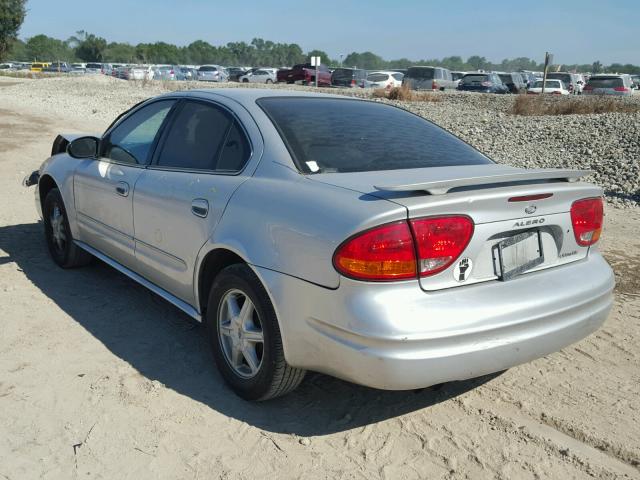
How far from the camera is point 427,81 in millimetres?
34438

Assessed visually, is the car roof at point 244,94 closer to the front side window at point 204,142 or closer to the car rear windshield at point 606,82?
the front side window at point 204,142

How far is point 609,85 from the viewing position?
30766mm

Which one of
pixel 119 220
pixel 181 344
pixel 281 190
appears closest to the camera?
pixel 281 190

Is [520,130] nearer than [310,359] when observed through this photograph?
No

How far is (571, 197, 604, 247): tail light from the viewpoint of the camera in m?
3.21

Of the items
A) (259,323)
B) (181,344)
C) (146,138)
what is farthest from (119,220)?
(259,323)

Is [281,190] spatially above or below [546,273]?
above

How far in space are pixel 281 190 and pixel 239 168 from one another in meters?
0.45

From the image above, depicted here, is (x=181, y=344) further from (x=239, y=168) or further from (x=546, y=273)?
(x=546, y=273)

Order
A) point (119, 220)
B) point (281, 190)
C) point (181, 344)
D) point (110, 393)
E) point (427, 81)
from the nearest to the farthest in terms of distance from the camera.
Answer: point (281, 190) < point (110, 393) < point (181, 344) < point (119, 220) < point (427, 81)

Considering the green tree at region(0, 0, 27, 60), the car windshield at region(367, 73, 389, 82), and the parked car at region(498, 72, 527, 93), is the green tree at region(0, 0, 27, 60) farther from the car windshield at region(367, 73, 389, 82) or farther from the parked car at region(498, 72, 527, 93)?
the parked car at region(498, 72, 527, 93)

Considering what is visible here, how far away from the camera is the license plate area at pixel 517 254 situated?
9.39 ft

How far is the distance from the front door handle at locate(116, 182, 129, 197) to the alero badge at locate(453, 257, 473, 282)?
2446mm

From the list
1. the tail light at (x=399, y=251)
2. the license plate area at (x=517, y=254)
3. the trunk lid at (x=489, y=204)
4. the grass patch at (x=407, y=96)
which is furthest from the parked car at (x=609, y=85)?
the tail light at (x=399, y=251)
